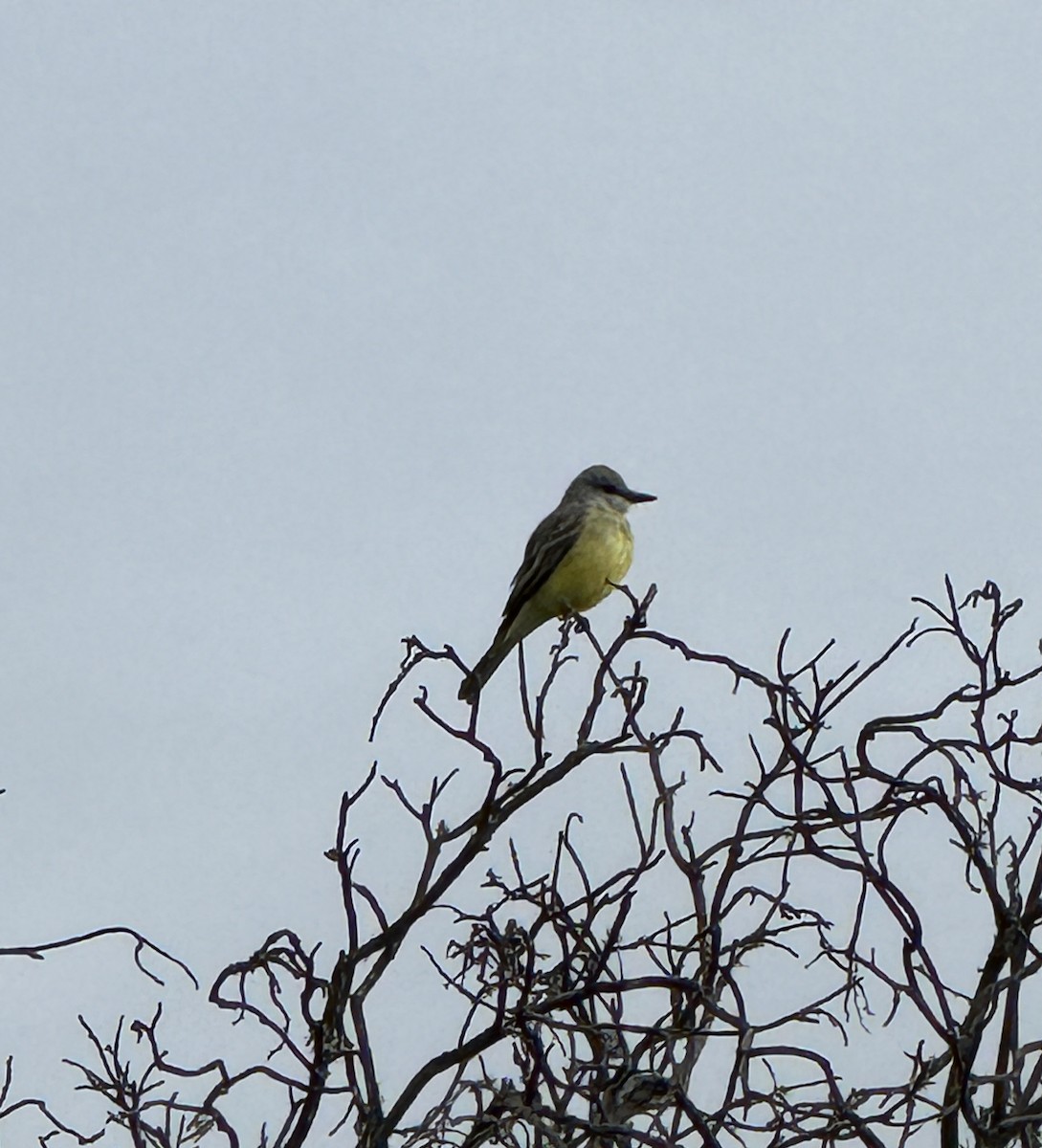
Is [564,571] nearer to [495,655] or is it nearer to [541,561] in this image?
[541,561]

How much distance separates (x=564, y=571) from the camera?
8.46 m

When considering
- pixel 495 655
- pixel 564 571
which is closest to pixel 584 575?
pixel 564 571

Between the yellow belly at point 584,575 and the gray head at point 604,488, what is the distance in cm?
55

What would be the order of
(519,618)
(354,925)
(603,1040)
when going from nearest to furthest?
(354,925) < (603,1040) < (519,618)

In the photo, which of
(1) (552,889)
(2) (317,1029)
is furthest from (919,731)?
(2) (317,1029)

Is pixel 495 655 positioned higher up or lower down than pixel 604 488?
lower down

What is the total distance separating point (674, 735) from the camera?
153 inches

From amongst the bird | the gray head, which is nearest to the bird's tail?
the bird

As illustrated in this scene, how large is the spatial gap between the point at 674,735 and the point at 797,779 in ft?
1.15

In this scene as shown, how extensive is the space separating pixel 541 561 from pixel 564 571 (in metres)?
0.15

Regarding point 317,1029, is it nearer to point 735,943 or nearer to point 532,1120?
point 532,1120

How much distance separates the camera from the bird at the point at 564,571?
8.45 meters

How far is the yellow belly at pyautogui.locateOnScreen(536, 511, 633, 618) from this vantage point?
8430 millimetres

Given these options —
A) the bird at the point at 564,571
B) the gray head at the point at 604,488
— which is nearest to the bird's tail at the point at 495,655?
the bird at the point at 564,571
